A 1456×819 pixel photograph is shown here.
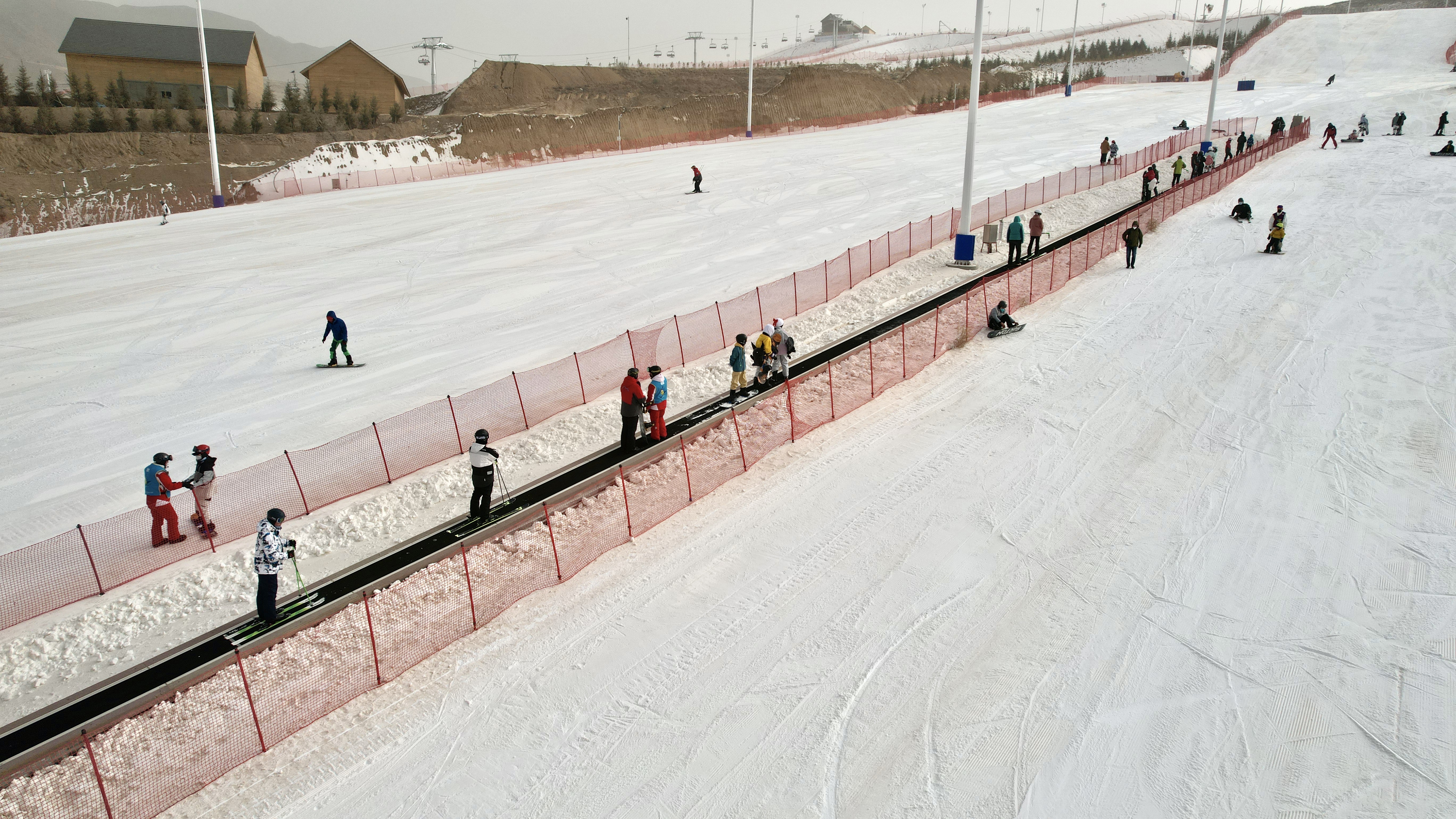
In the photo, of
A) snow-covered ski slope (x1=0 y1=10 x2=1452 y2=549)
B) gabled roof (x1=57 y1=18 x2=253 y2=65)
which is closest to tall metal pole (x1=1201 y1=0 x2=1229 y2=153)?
snow-covered ski slope (x1=0 y1=10 x2=1452 y2=549)

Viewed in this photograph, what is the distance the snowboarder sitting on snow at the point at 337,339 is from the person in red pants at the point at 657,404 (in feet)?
26.9

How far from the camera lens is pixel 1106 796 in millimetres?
7934

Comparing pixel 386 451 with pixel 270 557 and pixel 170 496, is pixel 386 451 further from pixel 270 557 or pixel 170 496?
pixel 270 557

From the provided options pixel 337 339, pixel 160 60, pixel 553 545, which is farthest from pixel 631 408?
pixel 160 60

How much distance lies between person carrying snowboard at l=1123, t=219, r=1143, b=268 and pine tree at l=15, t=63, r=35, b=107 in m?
66.0

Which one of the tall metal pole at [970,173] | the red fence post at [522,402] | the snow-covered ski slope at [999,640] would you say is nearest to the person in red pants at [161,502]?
the snow-covered ski slope at [999,640]

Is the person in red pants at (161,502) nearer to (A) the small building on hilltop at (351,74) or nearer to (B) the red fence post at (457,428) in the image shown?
(B) the red fence post at (457,428)

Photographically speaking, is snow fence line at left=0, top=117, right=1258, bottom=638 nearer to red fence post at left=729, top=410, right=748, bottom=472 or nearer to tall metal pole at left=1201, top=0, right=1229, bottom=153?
red fence post at left=729, top=410, right=748, bottom=472

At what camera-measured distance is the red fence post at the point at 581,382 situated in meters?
17.6

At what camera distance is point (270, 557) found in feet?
33.6

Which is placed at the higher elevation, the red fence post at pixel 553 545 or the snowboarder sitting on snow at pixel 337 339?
the snowboarder sitting on snow at pixel 337 339

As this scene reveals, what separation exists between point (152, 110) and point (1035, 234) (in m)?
57.6

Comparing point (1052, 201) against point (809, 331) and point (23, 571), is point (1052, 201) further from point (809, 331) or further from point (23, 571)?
point (23, 571)

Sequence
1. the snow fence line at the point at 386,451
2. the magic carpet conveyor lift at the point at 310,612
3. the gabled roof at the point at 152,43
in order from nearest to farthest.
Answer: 1. the magic carpet conveyor lift at the point at 310,612
2. the snow fence line at the point at 386,451
3. the gabled roof at the point at 152,43
